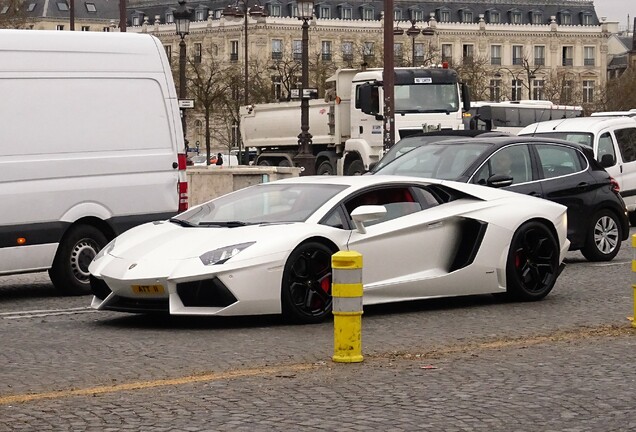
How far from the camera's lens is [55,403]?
341 inches

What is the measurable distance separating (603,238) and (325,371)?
32.3 feet

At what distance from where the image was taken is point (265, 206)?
1321 centimetres

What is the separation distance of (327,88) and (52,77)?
27.4 m

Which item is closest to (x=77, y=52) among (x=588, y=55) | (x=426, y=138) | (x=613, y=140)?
Answer: (x=426, y=138)

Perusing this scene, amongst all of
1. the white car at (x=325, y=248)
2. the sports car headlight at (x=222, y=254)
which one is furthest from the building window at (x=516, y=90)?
the sports car headlight at (x=222, y=254)

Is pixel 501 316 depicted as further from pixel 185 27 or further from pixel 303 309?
pixel 185 27

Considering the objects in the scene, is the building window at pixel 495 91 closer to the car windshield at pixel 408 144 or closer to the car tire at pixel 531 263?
the car windshield at pixel 408 144

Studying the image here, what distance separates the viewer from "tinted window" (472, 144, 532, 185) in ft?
57.4

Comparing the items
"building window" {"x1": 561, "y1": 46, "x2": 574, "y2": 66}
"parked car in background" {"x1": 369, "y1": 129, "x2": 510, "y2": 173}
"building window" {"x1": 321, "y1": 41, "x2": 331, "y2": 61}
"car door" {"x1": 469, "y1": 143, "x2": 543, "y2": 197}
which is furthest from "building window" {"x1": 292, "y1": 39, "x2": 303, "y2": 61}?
"car door" {"x1": 469, "y1": 143, "x2": 543, "y2": 197}

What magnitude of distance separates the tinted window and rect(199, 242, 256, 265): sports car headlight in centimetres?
569

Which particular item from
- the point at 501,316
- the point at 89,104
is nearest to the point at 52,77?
the point at 89,104

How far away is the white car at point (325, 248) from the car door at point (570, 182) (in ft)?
12.5

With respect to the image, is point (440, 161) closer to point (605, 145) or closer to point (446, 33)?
point (605, 145)

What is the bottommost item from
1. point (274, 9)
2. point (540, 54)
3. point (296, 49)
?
point (540, 54)
